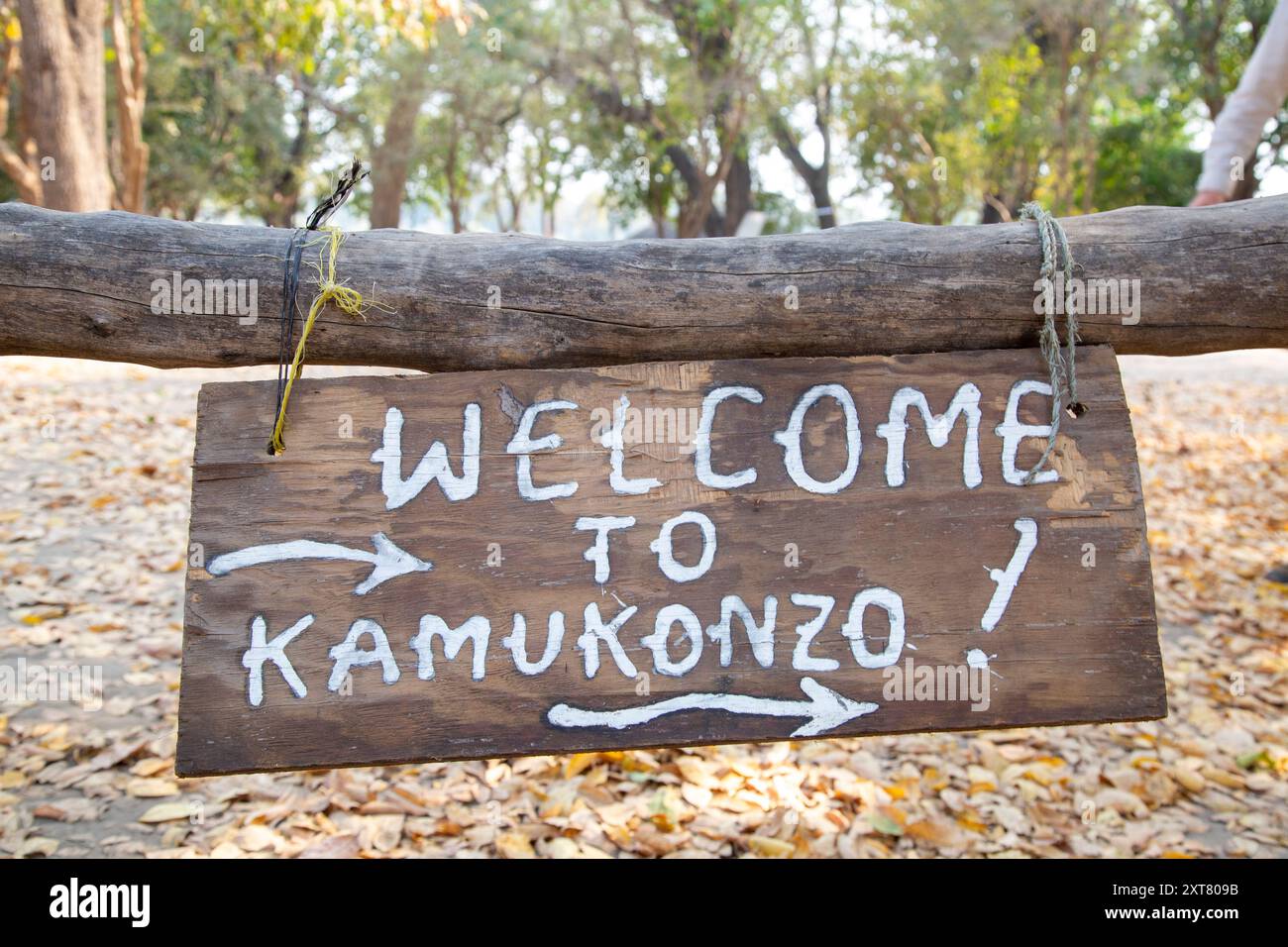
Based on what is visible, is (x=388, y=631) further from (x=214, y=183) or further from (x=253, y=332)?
(x=214, y=183)

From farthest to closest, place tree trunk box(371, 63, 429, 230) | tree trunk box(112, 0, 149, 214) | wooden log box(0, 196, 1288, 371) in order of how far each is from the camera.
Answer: tree trunk box(371, 63, 429, 230) → tree trunk box(112, 0, 149, 214) → wooden log box(0, 196, 1288, 371)

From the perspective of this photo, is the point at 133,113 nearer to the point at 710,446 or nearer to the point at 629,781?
the point at 629,781

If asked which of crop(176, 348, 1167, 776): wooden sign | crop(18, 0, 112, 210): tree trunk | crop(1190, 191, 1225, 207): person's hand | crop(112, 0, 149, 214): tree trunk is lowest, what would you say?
crop(176, 348, 1167, 776): wooden sign

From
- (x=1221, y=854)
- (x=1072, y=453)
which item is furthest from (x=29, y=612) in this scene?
(x=1221, y=854)

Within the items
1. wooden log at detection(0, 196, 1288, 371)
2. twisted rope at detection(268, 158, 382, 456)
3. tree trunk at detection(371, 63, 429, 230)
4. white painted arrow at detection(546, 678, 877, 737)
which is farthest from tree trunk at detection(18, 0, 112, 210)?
white painted arrow at detection(546, 678, 877, 737)

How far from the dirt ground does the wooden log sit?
1.52 metres

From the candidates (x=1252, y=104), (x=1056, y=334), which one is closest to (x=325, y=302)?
(x=1056, y=334)

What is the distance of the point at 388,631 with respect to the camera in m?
1.66

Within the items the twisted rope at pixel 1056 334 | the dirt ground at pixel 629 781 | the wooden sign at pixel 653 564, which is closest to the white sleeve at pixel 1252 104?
the twisted rope at pixel 1056 334

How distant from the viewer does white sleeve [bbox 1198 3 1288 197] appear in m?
2.65

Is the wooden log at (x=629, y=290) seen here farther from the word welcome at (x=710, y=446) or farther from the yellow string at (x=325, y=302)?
the word welcome at (x=710, y=446)

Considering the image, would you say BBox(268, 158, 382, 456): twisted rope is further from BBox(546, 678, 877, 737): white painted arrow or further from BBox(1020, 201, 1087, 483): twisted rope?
BBox(1020, 201, 1087, 483): twisted rope

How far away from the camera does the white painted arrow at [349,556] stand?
5.42 feet

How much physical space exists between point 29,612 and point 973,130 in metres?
13.8
